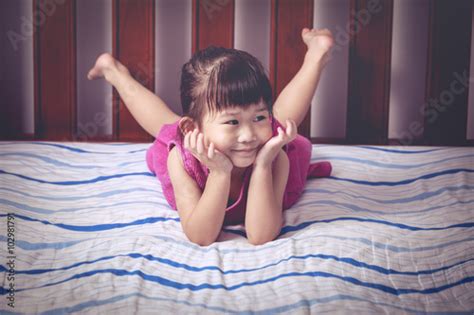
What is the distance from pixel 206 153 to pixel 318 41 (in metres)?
0.67

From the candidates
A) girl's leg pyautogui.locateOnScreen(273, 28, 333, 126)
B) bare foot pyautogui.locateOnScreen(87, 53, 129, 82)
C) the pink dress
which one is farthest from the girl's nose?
bare foot pyautogui.locateOnScreen(87, 53, 129, 82)

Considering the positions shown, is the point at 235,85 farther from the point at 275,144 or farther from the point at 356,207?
the point at 356,207

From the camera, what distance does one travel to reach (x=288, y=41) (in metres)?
1.47

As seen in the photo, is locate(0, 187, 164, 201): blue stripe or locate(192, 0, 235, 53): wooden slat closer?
locate(0, 187, 164, 201): blue stripe

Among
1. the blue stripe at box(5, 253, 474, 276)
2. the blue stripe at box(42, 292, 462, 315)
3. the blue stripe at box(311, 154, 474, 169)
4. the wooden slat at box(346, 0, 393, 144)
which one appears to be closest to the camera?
the blue stripe at box(42, 292, 462, 315)

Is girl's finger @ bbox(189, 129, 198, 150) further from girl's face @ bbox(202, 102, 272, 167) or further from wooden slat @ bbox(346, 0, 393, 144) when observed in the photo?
wooden slat @ bbox(346, 0, 393, 144)

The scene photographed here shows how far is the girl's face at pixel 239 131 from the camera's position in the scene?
83cm

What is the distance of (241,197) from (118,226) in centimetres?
24

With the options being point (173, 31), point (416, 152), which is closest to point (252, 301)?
point (416, 152)

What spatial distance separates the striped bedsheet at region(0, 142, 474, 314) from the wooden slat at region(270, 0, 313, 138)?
0.30m

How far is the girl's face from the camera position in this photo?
0.83 metres

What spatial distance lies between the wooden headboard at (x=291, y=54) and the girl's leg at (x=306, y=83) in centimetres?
11

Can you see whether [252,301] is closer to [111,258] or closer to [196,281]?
[196,281]

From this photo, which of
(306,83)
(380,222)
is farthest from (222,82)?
(306,83)
